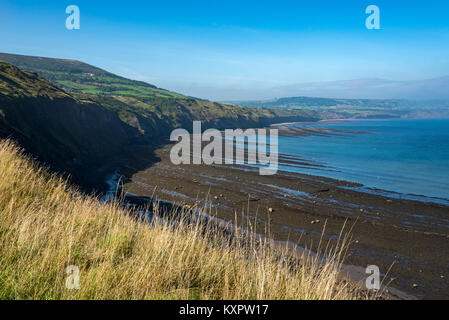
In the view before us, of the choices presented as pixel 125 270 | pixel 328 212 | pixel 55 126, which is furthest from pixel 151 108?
pixel 125 270

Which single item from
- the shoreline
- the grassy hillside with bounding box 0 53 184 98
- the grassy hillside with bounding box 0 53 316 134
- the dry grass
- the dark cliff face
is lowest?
the shoreline

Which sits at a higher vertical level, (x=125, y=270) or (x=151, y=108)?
(x=151, y=108)

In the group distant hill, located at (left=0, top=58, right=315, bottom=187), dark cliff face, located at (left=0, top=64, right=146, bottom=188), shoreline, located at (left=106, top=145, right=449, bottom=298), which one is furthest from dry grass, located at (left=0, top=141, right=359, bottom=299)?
distant hill, located at (left=0, top=58, right=315, bottom=187)

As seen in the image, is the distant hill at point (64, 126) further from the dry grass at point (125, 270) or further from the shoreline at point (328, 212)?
the dry grass at point (125, 270)

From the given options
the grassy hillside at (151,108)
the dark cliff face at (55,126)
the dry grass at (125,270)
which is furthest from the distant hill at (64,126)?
the dry grass at (125,270)

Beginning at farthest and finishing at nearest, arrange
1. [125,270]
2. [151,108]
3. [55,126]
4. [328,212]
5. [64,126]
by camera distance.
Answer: [151,108], [64,126], [55,126], [328,212], [125,270]

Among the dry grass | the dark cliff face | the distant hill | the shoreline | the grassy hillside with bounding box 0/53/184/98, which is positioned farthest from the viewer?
the grassy hillside with bounding box 0/53/184/98

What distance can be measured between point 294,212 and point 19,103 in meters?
32.9

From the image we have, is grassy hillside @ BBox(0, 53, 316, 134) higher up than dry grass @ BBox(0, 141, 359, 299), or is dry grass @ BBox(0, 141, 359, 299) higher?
grassy hillside @ BBox(0, 53, 316, 134)

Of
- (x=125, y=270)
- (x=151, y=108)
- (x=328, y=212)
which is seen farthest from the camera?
(x=151, y=108)

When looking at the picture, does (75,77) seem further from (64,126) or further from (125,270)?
(125,270)

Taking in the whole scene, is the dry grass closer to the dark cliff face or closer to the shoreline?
the shoreline

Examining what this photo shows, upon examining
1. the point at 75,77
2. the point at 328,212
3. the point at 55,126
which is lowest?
the point at 328,212
